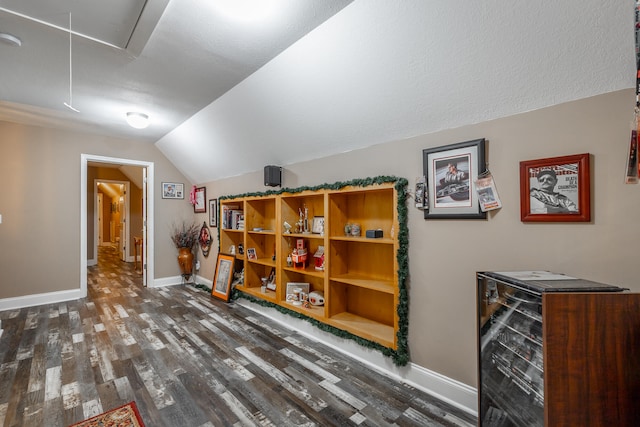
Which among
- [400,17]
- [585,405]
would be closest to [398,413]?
[585,405]

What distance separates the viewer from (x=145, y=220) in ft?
16.8

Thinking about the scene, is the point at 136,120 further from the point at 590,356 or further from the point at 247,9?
the point at 590,356

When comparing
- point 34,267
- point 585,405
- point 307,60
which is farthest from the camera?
point 34,267

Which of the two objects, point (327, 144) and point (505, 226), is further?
point (327, 144)

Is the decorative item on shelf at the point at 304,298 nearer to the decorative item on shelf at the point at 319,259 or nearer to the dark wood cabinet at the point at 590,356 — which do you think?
the decorative item on shelf at the point at 319,259

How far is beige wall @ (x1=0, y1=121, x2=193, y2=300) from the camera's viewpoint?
387 cm

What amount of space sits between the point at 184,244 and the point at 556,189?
5408mm

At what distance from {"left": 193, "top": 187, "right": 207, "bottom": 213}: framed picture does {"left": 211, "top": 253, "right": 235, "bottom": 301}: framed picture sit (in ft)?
4.17

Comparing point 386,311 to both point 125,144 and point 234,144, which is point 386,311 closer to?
point 234,144

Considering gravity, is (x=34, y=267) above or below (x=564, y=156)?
below

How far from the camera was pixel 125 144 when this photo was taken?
4.82 m

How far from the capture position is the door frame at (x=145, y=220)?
438 cm

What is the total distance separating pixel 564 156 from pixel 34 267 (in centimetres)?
615

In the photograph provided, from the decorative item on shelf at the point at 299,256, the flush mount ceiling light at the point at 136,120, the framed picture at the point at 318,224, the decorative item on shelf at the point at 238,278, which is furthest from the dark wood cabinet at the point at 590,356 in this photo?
the flush mount ceiling light at the point at 136,120
